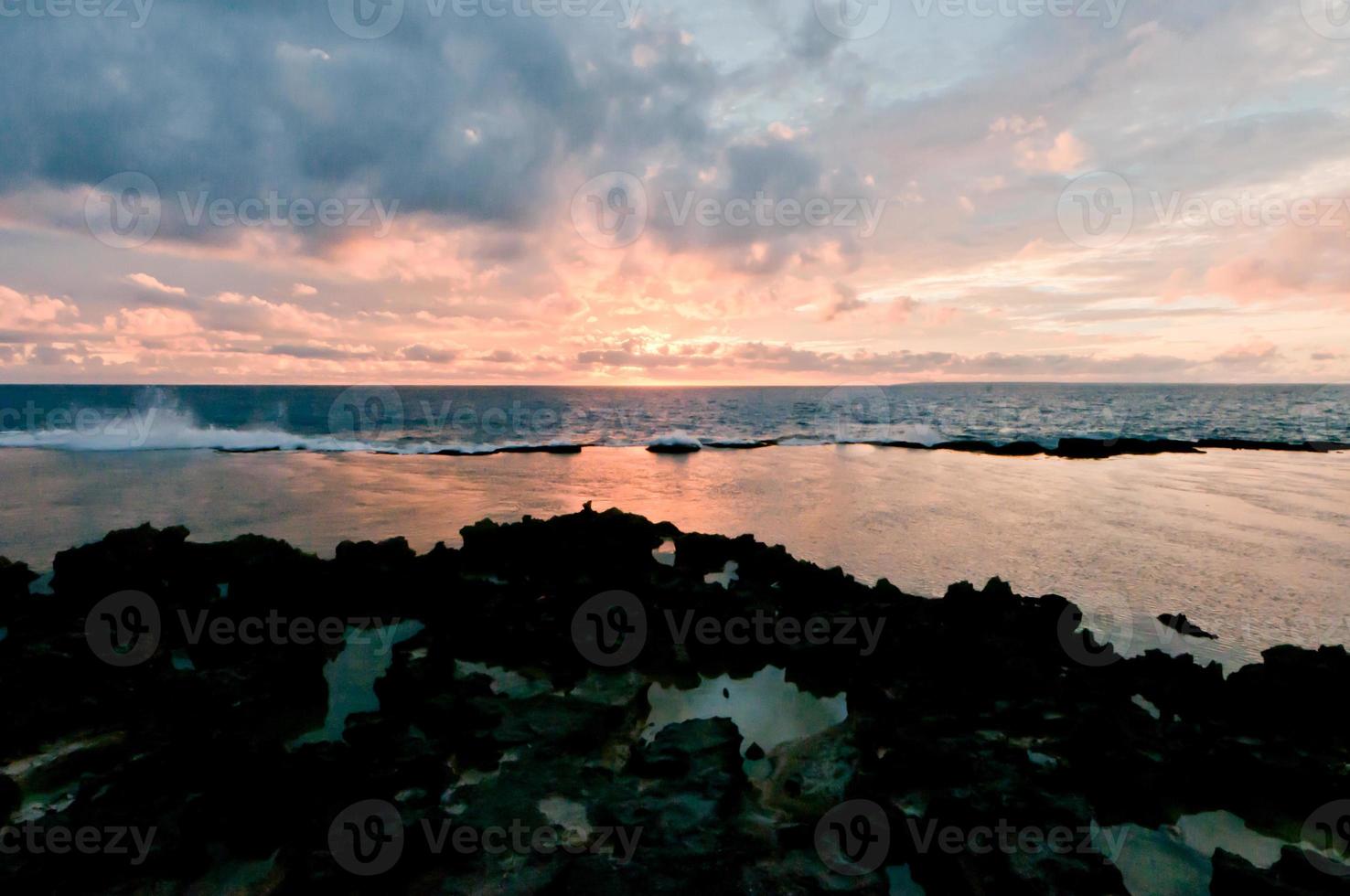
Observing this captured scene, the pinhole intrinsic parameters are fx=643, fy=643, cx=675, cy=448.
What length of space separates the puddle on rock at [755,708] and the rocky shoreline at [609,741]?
14cm

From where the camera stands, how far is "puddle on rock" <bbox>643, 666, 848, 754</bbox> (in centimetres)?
721

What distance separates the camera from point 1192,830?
5.76m

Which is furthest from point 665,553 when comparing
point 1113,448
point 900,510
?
point 1113,448

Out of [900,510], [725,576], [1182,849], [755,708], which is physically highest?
[900,510]

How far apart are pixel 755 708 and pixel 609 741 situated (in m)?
1.91

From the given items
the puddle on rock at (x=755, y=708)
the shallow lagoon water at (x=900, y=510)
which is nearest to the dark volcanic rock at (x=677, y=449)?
the shallow lagoon water at (x=900, y=510)

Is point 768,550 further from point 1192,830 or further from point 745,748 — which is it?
point 1192,830

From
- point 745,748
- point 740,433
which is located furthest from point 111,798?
point 740,433

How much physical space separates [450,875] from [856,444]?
127ft

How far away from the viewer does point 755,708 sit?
7.73m

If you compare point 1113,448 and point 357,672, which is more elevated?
point 1113,448

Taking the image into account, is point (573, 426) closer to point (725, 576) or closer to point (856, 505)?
point (856, 505)

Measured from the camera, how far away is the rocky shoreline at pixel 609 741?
4.96m

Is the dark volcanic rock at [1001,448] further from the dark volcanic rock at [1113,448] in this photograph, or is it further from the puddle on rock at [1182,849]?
the puddle on rock at [1182,849]
